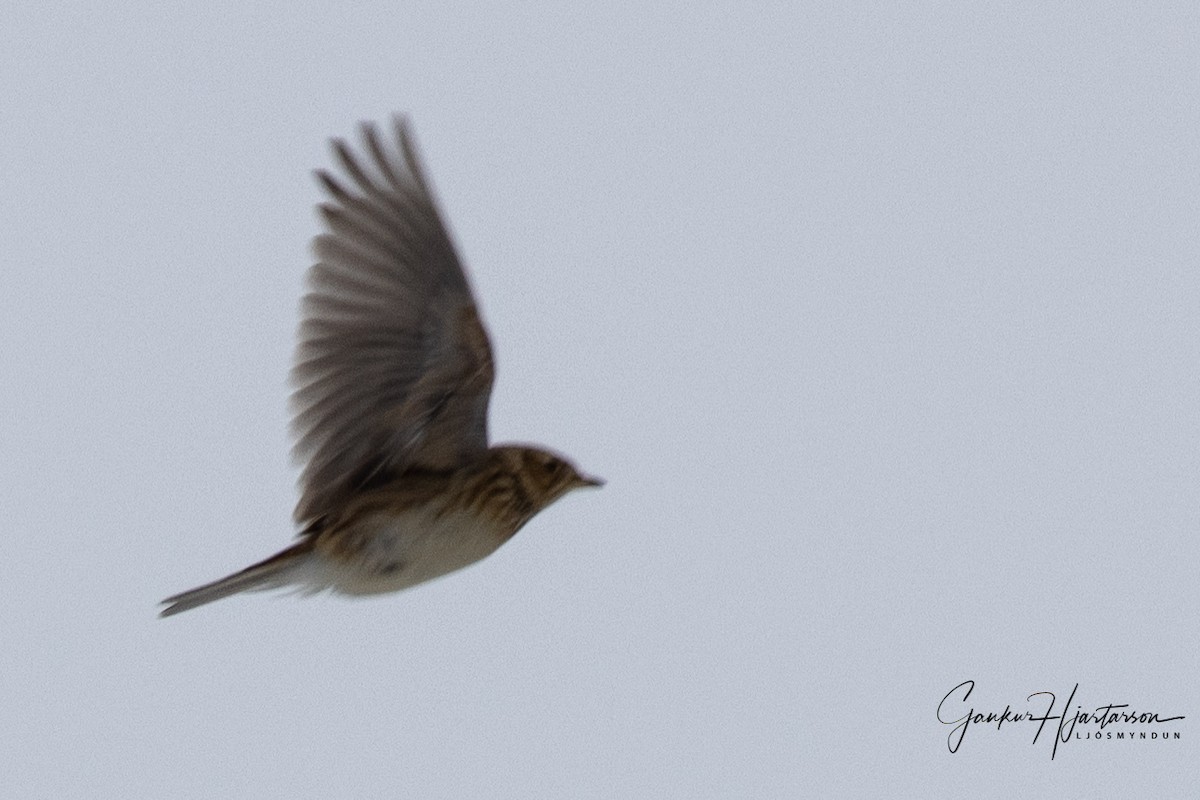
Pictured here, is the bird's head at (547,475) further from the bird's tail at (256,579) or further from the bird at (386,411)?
the bird's tail at (256,579)

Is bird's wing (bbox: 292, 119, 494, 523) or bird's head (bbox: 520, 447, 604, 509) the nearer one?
bird's wing (bbox: 292, 119, 494, 523)

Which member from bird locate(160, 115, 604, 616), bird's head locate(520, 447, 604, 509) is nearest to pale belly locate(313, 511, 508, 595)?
bird locate(160, 115, 604, 616)

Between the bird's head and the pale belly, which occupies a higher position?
the bird's head

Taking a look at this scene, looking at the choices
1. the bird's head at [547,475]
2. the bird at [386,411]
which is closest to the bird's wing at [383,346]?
Answer: the bird at [386,411]

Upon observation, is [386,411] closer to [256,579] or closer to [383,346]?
[383,346]

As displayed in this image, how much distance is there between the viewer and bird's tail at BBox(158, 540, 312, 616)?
19.7 feet

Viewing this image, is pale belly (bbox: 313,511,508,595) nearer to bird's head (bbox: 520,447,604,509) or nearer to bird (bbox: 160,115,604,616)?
bird (bbox: 160,115,604,616)

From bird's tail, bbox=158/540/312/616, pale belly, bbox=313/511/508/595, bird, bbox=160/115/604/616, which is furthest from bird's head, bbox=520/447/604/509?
bird's tail, bbox=158/540/312/616

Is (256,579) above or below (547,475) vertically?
below

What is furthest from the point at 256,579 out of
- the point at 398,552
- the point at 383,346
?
the point at 383,346

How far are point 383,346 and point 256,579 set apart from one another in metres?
0.95

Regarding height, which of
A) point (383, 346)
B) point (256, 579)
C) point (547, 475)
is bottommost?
point (256, 579)

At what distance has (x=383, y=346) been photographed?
6301mm

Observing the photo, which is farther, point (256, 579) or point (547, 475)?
point (547, 475)
